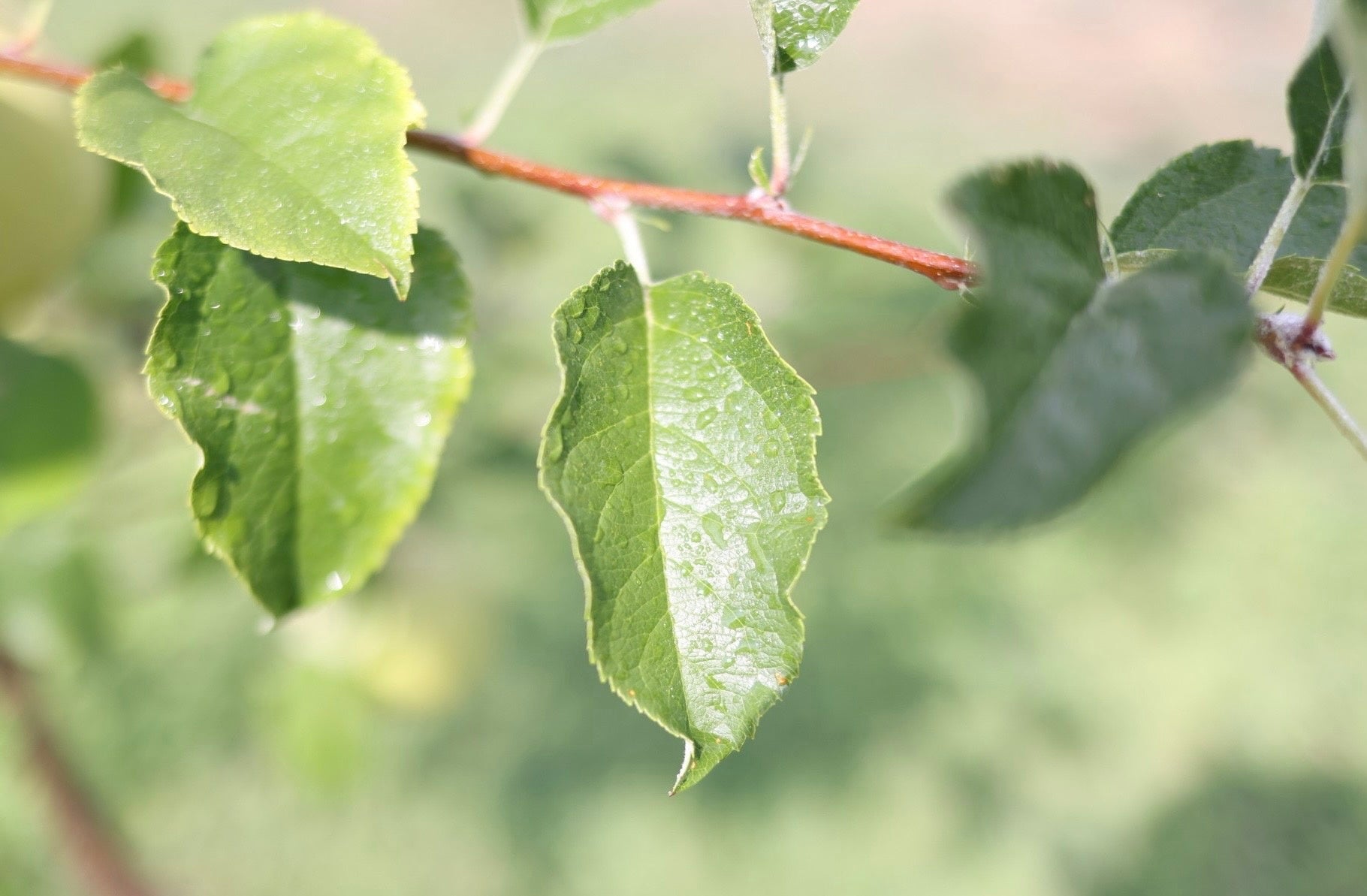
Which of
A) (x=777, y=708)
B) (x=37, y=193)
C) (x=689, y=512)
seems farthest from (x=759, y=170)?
(x=777, y=708)

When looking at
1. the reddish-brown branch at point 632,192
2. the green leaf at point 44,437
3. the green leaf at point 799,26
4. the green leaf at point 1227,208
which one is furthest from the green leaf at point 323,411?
the green leaf at point 44,437

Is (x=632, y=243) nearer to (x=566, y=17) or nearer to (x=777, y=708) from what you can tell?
(x=566, y=17)

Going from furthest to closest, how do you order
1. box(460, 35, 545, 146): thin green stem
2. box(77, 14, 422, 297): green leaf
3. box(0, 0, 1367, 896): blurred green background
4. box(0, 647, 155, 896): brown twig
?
box(0, 0, 1367, 896): blurred green background → box(0, 647, 155, 896): brown twig → box(460, 35, 545, 146): thin green stem → box(77, 14, 422, 297): green leaf

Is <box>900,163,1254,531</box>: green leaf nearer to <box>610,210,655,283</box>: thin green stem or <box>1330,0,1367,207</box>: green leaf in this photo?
<box>1330,0,1367,207</box>: green leaf

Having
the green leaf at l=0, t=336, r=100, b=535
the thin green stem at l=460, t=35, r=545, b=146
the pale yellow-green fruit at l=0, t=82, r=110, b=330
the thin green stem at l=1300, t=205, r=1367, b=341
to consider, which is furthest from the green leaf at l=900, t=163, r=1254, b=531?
the green leaf at l=0, t=336, r=100, b=535

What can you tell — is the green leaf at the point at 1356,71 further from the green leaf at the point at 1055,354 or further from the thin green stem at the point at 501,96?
the thin green stem at the point at 501,96
